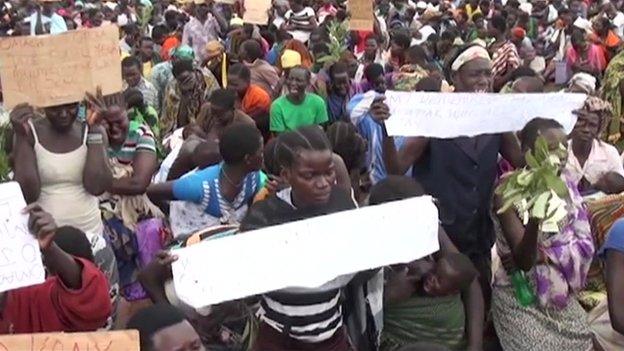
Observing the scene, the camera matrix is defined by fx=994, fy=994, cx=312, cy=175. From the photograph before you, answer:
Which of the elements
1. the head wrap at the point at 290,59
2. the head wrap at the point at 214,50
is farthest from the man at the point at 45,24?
the head wrap at the point at 290,59

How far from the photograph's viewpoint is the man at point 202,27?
1259 centimetres

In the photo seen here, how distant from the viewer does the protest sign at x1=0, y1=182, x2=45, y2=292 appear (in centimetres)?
336

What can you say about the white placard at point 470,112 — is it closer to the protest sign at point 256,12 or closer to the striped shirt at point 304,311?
the striped shirt at point 304,311

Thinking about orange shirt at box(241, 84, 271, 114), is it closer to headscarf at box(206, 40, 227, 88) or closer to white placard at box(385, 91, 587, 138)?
headscarf at box(206, 40, 227, 88)

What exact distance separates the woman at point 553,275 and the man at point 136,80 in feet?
16.6

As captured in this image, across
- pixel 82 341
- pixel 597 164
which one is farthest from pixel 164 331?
pixel 597 164

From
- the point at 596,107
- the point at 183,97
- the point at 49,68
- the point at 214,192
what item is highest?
the point at 49,68

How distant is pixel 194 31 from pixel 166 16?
2361 millimetres

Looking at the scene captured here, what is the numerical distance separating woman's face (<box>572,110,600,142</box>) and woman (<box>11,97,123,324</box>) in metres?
2.33

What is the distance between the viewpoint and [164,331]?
3189 mm

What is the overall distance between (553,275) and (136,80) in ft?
17.7

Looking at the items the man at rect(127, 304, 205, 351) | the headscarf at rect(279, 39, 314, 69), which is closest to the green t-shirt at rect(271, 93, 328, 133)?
the headscarf at rect(279, 39, 314, 69)

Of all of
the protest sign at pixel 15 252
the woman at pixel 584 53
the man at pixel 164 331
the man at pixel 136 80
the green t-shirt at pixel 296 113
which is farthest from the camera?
the woman at pixel 584 53

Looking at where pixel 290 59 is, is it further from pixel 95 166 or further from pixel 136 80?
pixel 95 166
